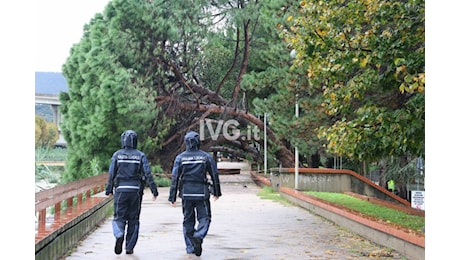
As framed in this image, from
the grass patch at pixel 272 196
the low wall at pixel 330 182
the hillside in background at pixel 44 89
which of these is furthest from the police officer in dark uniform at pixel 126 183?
the low wall at pixel 330 182

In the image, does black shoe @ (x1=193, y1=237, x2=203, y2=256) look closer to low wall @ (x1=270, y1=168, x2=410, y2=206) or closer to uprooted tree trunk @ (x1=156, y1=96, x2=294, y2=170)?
low wall @ (x1=270, y1=168, x2=410, y2=206)

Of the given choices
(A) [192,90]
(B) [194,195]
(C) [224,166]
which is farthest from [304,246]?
(C) [224,166]

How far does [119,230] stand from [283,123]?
1093 cm

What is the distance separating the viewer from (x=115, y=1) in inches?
938

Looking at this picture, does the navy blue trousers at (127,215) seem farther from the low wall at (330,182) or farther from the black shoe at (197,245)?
the low wall at (330,182)

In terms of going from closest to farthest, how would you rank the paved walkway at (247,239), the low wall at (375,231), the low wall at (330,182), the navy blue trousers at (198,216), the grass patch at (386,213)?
the low wall at (375,231) < the navy blue trousers at (198,216) < the paved walkway at (247,239) < the grass patch at (386,213) < the low wall at (330,182)

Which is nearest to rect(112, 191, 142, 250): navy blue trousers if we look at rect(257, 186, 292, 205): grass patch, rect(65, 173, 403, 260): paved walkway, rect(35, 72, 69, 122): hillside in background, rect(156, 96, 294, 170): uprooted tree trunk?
rect(65, 173, 403, 260): paved walkway

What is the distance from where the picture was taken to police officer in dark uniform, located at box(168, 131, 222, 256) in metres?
8.16

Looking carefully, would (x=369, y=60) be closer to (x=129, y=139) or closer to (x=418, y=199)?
(x=129, y=139)

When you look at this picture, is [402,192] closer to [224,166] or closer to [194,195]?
[224,166]

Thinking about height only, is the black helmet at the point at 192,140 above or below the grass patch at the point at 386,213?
above

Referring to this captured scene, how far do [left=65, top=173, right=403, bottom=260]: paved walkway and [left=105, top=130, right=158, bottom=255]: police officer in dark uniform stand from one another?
361 mm

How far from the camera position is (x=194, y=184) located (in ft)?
26.8

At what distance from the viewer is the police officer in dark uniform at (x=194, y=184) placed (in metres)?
8.16
